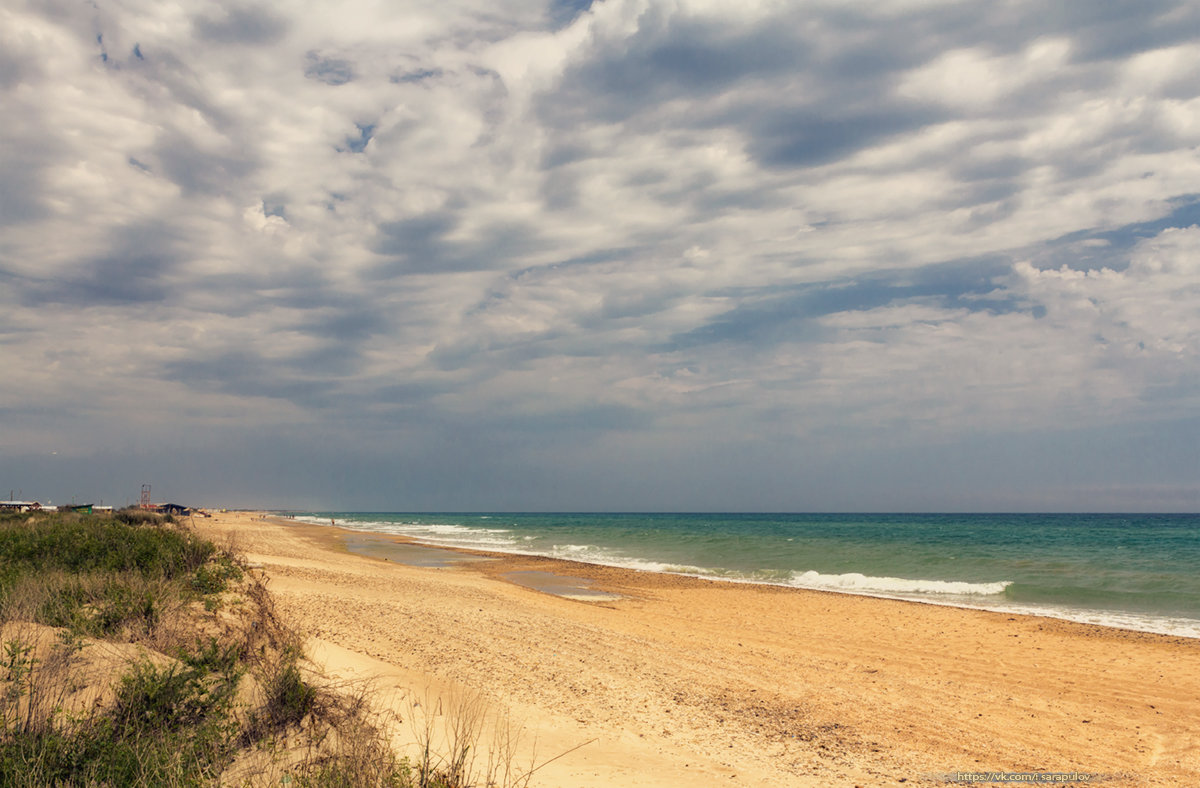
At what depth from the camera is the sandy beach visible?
7.31m

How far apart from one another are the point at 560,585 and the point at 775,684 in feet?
48.7

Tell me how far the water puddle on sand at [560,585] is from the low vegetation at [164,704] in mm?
12950

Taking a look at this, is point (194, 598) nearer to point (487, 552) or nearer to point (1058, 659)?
point (1058, 659)

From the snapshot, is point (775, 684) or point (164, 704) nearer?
point (164, 704)

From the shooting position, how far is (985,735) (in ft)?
28.1

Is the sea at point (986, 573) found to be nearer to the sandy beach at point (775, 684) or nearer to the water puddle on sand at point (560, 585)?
the sandy beach at point (775, 684)

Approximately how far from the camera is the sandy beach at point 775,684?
7312 millimetres

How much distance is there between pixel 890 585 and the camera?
24.9 m

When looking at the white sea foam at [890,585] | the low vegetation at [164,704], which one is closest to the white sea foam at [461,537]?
the white sea foam at [890,585]

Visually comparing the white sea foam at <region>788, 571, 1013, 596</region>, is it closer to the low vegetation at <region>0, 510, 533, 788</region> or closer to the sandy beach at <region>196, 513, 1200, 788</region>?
the sandy beach at <region>196, 513, 1200, 788</region>

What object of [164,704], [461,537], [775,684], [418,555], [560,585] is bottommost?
[461,537]

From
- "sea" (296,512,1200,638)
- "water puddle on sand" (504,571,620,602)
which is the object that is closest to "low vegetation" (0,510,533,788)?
"water puddle on sand" (504,571,620,602)

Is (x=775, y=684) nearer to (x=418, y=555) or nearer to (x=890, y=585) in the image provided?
(x=890, y=585)

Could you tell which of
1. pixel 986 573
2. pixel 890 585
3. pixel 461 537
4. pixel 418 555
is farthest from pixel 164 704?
pixel 461 537
